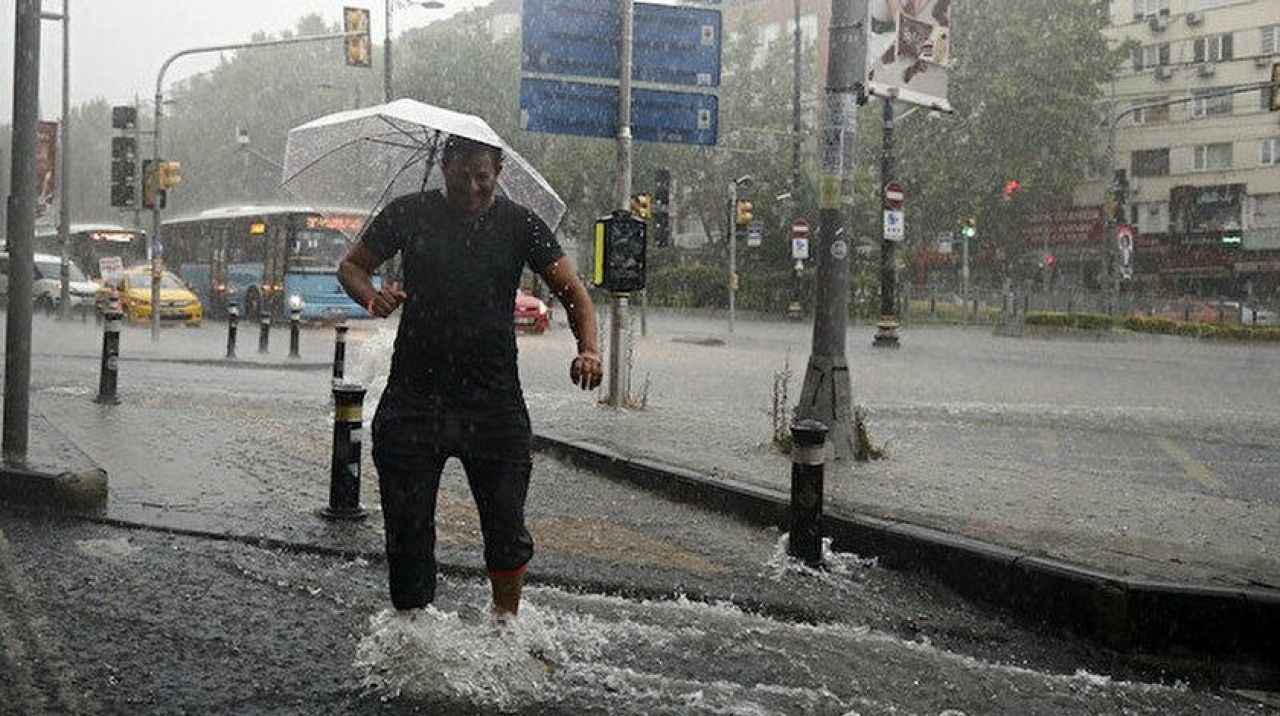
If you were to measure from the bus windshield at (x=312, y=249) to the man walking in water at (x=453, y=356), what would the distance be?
3203 cm

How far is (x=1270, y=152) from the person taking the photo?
185ft

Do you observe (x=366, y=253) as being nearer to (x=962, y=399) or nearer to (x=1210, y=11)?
(x=962, y=399)

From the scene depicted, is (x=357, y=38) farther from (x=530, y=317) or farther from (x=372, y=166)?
(x=372, y=166)

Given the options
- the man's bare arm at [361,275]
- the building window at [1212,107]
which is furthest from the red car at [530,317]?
the building window at [1212,107]

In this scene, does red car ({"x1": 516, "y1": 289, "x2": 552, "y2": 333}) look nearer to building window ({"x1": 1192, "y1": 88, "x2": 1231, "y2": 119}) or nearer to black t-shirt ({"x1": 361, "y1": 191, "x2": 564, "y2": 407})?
black t-shirt ({"x1": 361, "y1": 191, "x2": 564, "y2": 407})

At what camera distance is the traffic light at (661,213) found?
2992 cm

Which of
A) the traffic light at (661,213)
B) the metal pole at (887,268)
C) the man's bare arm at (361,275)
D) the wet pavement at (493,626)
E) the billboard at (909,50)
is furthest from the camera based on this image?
the traffic light at (661,213)

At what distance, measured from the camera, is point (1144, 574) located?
5816 millimetres

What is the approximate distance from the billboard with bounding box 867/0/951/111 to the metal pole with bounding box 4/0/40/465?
18.8 ft

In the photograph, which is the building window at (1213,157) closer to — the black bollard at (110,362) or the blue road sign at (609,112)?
the blue road sign at (609,112)

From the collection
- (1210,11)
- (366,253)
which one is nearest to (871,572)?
(366,253)

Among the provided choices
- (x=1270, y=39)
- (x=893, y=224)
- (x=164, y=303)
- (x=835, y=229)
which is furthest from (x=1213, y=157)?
(x=835, y=229)

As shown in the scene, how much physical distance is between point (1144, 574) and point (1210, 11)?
59389mm

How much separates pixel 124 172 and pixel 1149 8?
2052 inches
